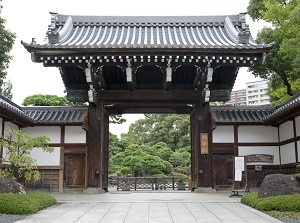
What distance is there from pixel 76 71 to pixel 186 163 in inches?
732

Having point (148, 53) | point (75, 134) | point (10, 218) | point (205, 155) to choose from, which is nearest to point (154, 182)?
point (205, 155)

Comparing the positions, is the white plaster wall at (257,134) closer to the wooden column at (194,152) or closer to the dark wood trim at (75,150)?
the wooden column at (194,152)

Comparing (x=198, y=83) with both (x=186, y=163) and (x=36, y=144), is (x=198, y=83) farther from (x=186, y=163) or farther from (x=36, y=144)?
(x=186, y=163)

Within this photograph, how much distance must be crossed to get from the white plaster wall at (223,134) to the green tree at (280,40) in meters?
3.28

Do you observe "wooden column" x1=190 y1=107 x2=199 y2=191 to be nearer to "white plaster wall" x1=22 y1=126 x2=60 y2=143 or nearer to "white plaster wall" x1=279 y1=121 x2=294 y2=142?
"white plaster wall" x1=279 y1=121 x2=294 y2=142

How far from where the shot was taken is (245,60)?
13617 mm

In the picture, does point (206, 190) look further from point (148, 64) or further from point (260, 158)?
point (148, 64)

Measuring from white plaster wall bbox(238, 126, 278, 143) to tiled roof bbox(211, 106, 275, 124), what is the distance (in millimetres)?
451

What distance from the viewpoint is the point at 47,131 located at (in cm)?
1575

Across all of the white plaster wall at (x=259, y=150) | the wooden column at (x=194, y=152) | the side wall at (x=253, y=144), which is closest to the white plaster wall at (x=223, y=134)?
the side wall at (x=253, y=144)

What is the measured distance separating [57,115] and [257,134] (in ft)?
29.7

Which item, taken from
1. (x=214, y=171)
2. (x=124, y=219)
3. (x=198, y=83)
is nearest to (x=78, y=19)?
(x=198, y=83)

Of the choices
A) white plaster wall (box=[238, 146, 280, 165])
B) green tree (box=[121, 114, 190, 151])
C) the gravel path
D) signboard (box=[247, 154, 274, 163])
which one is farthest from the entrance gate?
green tree (box=[121, 114, 190, 151])

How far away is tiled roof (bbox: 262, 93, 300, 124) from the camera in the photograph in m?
11.7
